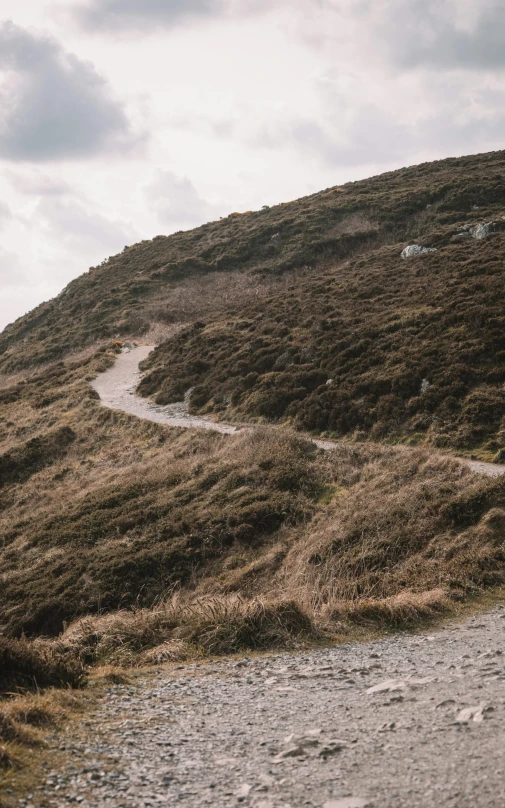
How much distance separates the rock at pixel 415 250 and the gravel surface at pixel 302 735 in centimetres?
3670

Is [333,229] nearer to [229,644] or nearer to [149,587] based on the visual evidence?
[149,587]

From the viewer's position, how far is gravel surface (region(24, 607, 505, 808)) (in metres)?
4.56

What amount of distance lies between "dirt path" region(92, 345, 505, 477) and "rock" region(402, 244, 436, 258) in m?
19.4

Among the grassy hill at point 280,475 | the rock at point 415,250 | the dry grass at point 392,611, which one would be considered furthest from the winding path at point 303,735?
the rock at point 415,250

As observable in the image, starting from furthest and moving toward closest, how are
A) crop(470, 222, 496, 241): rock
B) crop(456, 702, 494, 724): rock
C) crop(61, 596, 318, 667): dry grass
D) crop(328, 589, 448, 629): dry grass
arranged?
crop(470, 222, 496, 241): rock → crop(328, 589, 448, 629): dry grass → crop(61, 596, 318, 667): dry grass → crop(456, 702, 494, 724): rock

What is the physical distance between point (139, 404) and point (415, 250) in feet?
70.9

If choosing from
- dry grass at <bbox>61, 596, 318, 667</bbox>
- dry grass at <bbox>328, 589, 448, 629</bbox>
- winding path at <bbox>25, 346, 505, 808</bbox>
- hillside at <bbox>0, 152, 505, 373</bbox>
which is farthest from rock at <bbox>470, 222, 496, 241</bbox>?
winding path at <bbox>25, 346, 505, 808</bbox>

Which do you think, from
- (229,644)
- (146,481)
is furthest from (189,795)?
(146,481)

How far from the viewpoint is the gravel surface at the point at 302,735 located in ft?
15.0

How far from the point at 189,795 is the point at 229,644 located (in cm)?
372

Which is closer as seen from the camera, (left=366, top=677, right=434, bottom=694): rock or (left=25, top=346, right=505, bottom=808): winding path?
(left=25, top=346, right=505, bottom=808): winding path

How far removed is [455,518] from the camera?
A: 1337 cm

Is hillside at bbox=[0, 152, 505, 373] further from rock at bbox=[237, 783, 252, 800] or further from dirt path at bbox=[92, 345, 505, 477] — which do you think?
rock at bbox=[237, 783, 252, 800]

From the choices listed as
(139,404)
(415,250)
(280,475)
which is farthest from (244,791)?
(415,250)
